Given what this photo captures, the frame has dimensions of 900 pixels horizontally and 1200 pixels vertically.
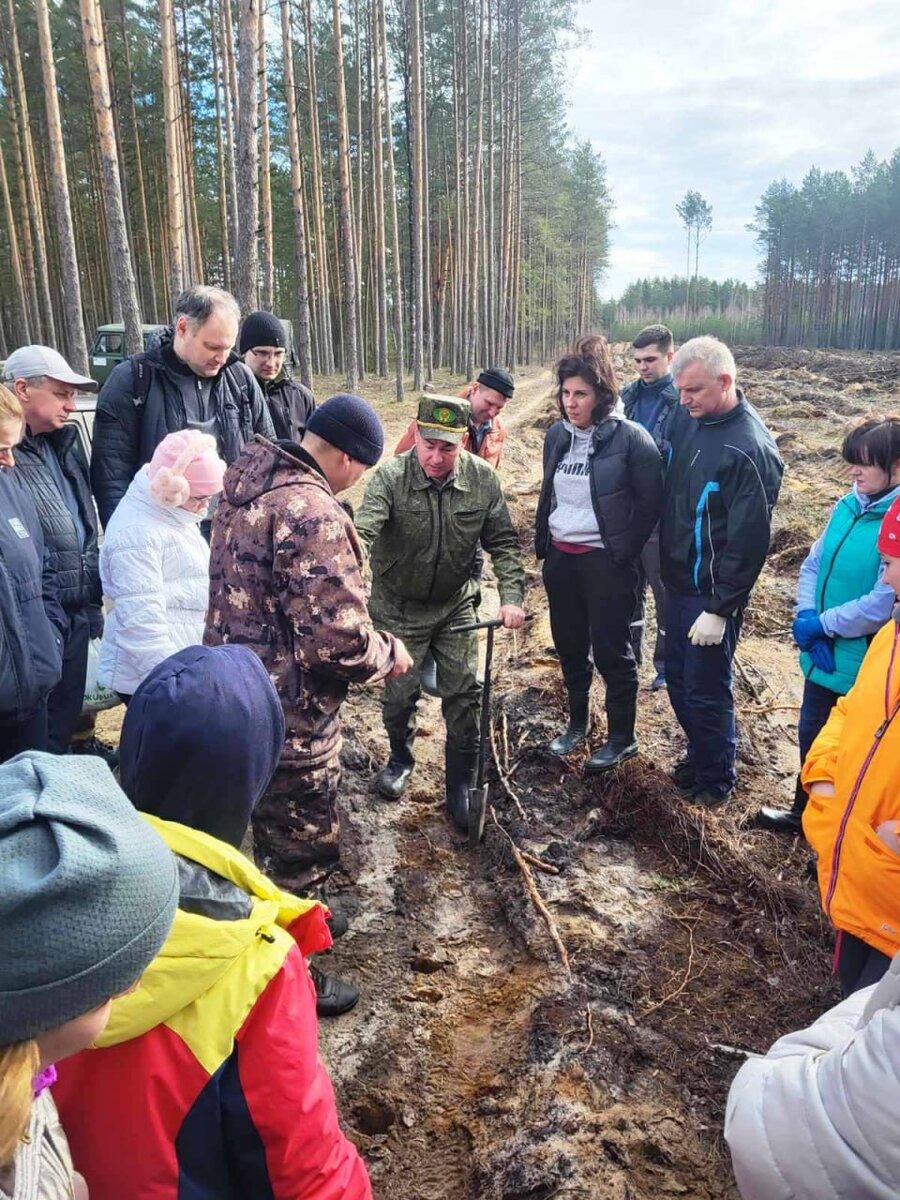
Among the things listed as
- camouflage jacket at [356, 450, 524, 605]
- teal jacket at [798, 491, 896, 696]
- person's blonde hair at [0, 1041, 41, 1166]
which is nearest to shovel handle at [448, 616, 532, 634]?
camouflage jacket at [356, 450, 524, 605]

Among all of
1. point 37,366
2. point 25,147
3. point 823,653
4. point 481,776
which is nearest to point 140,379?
point 37,366

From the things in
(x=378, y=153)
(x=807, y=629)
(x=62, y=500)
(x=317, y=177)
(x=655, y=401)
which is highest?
(x=317, y=177)

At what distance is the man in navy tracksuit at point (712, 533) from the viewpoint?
347 cm

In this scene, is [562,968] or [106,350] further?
[106,350]

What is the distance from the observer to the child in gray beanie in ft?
2.60

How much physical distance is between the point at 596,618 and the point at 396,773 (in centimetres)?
136

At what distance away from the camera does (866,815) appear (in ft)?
5.90

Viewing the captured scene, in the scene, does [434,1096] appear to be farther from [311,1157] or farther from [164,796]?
[164,796]

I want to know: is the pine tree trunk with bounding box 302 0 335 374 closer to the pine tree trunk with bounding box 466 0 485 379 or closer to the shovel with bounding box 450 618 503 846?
the pine tree trunk with bounding box 466 0 485 379

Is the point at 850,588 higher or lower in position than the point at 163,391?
lower

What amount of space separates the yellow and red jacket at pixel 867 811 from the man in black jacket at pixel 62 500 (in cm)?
299

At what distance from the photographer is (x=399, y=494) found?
3.63 metres

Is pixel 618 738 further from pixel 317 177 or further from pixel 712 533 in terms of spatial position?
pixel 317 177

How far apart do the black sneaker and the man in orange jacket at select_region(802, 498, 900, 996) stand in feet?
5.31
